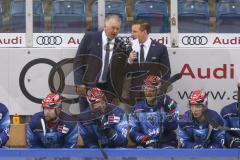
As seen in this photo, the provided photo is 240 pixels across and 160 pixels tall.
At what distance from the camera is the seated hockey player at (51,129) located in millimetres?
6875

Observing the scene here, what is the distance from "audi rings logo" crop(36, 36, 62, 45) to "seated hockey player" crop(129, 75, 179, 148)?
1226 millimetres

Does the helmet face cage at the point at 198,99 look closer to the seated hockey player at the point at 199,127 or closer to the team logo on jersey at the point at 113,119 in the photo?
the seated hockey player at the point at 199,127

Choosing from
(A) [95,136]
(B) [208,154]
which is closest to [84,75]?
(A) [95,136]

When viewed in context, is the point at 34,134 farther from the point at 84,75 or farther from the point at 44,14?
the point at 44,14

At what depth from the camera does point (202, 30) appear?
8.40 metres

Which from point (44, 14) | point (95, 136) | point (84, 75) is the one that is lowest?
point (95, 136)

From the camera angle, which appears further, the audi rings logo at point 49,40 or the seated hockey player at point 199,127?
the audi rings logo at point 49,40

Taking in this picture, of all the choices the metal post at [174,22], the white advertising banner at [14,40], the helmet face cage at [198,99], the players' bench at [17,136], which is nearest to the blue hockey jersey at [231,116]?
the helmet face cage at [198,99]

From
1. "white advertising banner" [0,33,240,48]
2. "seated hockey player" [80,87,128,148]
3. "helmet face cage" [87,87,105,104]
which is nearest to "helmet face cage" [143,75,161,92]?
"seated hockey player" [80,87,128,148]

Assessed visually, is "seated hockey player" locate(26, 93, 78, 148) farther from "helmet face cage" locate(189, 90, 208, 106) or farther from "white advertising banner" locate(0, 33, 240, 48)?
"helmet face cage" locate(189, 90, 208, 106)

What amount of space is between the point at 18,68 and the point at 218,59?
2.33 m

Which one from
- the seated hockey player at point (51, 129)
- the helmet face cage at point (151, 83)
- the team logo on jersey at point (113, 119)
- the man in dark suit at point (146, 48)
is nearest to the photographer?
the seated hockey player at point (51, 129)

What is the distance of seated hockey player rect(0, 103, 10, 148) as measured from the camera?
696 centimetres

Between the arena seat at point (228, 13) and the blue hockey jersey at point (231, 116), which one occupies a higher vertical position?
the arena seat at point (228, 13)
